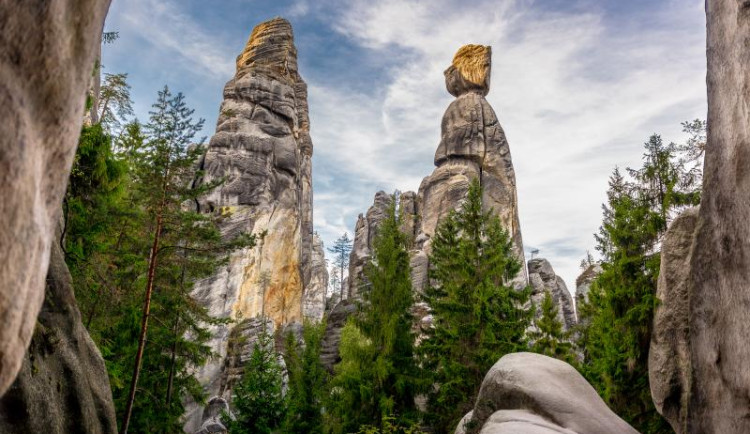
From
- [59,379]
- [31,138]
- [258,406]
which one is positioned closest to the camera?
[31,138]

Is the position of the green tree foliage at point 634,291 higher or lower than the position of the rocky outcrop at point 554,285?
lower

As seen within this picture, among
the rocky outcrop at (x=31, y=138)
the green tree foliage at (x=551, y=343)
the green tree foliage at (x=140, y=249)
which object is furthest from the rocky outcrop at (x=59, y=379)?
the green tree foliage at (x=551, y=343)

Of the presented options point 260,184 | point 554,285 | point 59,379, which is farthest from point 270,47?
point 59,379

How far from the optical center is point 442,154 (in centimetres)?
4681

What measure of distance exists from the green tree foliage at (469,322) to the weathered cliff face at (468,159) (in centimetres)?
2109

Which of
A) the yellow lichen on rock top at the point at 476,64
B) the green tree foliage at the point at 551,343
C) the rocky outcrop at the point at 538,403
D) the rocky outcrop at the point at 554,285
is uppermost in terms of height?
the yellow lichen on rock top at the point at 476,64

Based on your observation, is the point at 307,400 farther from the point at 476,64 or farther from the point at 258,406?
the point at 476,64

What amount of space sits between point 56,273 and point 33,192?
21.7 feet

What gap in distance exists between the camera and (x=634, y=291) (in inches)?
530

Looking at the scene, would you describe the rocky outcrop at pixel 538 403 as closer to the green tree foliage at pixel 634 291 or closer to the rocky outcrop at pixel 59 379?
the green tree foliage at pixel 634 291

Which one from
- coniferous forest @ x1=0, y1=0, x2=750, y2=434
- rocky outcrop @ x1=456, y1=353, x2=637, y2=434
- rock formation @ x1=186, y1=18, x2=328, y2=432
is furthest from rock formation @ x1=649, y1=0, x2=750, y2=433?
rock formation @ x1=186, y1=18, x2=328, y2=432

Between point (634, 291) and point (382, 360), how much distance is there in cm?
807

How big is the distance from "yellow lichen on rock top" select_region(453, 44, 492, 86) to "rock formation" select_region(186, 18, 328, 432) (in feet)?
55.3

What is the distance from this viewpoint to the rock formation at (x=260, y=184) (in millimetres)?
35594
